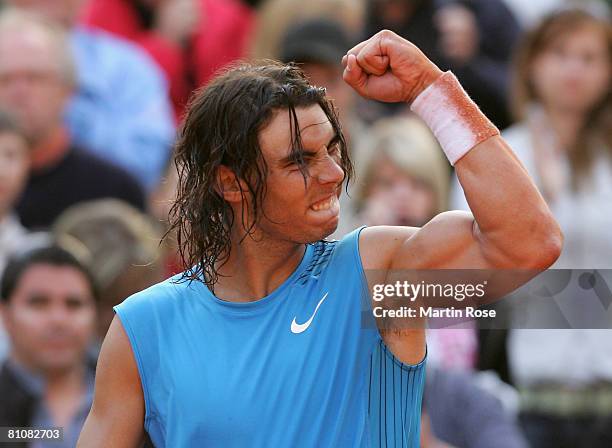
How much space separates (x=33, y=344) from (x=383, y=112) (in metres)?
2.77

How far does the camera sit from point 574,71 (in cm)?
592

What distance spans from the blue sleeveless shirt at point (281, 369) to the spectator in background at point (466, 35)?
3892 mm

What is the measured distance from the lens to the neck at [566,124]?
228 inches

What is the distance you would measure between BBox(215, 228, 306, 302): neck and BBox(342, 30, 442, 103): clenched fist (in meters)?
0.43

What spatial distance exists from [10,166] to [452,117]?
3409mm

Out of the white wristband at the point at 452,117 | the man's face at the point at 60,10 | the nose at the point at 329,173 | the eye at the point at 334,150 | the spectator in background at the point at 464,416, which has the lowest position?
the spectator in background at the point at 464,416

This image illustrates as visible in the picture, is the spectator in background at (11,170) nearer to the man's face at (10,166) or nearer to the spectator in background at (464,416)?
the man's face at (10,166)

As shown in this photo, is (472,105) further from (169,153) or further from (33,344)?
(169,153)

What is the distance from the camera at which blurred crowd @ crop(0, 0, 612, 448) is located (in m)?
4.93

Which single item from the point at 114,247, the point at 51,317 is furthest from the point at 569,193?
the point at 51,317

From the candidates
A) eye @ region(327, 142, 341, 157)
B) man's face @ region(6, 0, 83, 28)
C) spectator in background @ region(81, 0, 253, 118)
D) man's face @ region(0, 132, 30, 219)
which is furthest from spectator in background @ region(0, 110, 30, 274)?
eye @ region(327, 142, 341, 157)

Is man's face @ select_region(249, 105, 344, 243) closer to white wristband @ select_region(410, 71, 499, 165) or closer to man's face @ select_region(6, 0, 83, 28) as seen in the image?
white wristband @ select_region(410, 71, 499, 165)

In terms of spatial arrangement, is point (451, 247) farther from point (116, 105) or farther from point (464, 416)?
point (116, 105)

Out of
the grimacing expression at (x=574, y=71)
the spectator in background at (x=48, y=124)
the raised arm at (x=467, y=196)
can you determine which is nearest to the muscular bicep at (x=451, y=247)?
the raised arm at (x=467, y=196)
